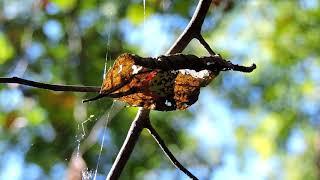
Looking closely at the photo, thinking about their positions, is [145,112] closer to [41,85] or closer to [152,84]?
[152,84]

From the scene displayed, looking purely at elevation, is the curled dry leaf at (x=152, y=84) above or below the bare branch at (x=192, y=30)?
below

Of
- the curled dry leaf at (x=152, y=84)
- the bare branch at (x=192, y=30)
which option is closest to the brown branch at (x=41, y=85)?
the curled dry leaf at (x=152, y=84)

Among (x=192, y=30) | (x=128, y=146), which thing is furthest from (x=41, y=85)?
(x=192, y=30)

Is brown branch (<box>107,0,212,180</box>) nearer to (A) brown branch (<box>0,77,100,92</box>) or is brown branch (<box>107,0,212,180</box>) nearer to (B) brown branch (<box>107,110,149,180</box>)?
(B) brown branch (<box>107,110,149,180</box>)

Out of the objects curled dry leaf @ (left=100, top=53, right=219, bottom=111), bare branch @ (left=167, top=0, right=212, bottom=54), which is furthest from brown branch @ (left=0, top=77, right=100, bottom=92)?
bare branch @ (left=167, top=0, right=212, bottom=54)

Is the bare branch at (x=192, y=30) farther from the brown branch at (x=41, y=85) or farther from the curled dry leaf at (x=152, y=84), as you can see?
the brown branch at (x=41, y=85)

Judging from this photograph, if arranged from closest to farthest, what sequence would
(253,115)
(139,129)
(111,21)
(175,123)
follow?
(139,129) < (111,21) < (175,123) < (253,115)

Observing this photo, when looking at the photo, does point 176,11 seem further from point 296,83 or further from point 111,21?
point 296,83

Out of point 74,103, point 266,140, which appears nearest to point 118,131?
point 74,103

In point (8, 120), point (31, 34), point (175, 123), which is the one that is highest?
point (175, 123)
